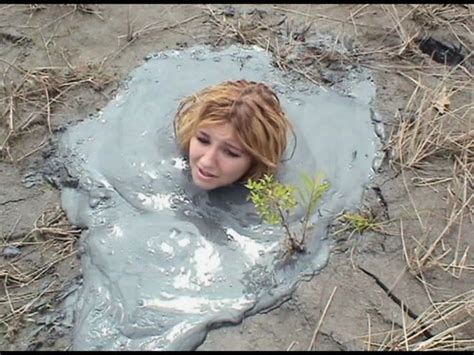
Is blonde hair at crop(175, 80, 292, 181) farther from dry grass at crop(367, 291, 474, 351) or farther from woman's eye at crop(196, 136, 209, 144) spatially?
dry grass at crop(367, 291, 474, 351)

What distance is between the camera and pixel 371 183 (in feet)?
13.2

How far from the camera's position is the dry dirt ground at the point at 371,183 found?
11.3 feet

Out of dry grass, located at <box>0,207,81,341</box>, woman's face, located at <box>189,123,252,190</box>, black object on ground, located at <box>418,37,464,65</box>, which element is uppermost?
woman's face, located at <box>189,123,252,190</box>

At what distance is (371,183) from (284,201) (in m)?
0.65

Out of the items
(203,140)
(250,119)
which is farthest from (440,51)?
(203,140)

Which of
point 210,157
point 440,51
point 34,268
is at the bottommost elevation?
point 34,268

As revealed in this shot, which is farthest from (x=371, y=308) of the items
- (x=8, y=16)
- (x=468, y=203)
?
(x=8, y=16)

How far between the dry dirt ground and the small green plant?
17cm

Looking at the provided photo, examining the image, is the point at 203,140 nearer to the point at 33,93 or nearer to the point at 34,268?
the point at 34,268

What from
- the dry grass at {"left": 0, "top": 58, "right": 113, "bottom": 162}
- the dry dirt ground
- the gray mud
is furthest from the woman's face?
the dry grass at {"left": 0, "top": 58, "right": 113, "bottom": 162}

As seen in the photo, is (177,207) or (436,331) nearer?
(436,331)

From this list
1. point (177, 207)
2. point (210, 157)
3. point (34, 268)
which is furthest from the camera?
point (177, 207)

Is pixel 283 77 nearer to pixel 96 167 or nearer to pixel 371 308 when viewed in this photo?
pixel 96 167

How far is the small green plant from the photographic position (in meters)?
3.48
